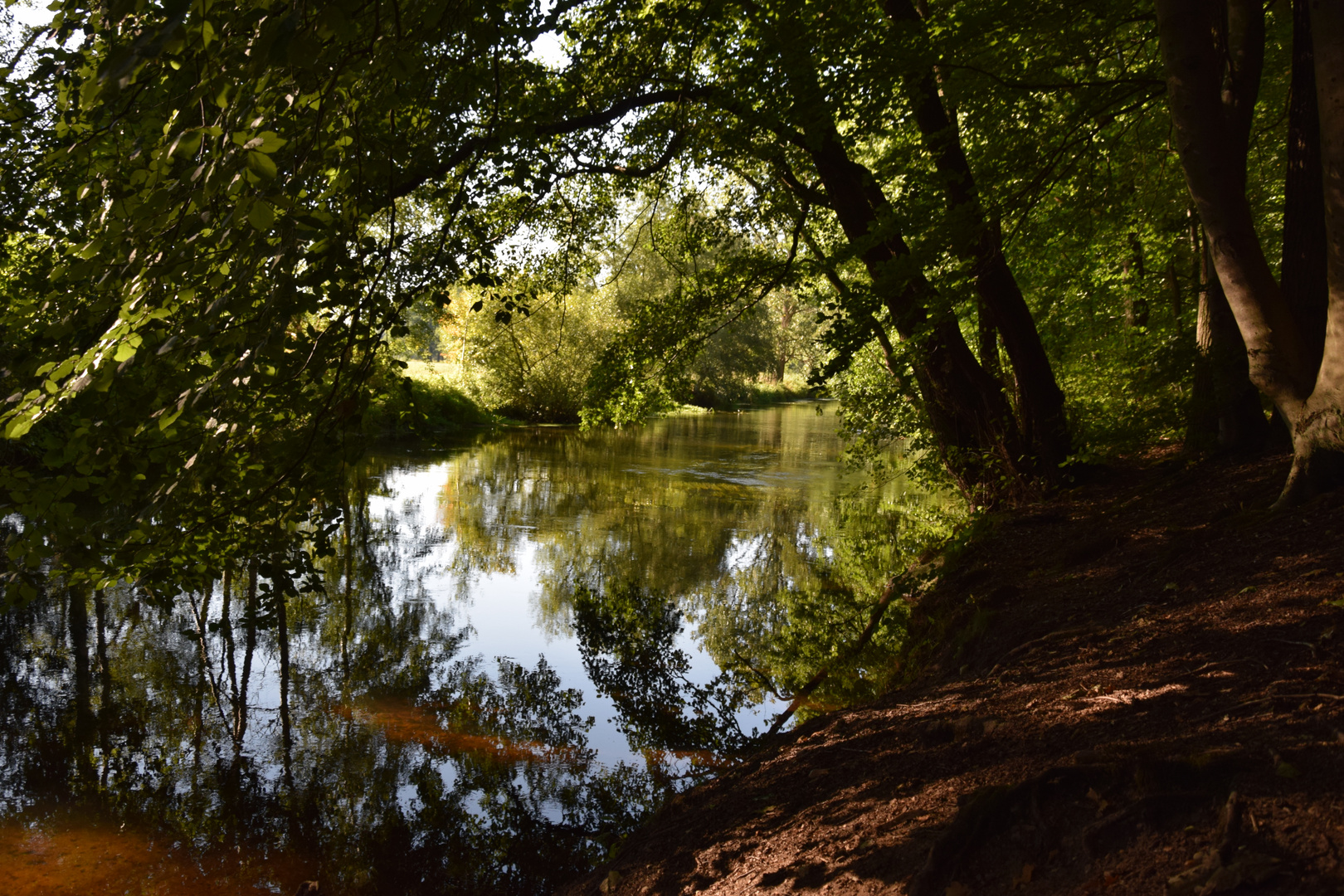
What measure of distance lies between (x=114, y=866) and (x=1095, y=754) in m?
5.39

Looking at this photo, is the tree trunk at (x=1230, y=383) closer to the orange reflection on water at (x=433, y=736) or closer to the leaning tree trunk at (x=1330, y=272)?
the leaning tree trunk at (x=1330, y=272)

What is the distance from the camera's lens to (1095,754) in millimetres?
2953

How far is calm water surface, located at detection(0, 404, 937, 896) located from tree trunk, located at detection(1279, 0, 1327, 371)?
4400 mm

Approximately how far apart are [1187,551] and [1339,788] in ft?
11.7

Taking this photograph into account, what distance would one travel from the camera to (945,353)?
927 centimetres

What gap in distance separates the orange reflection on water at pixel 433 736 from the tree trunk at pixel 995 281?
5186 millimetres

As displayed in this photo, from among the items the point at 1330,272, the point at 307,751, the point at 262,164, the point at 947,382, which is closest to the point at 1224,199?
the point at 1330,272

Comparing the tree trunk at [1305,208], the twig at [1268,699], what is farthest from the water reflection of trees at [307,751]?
the tree trunk at [1305,208]

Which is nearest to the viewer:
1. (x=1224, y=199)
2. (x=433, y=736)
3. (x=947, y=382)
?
(x=1224, y=199)

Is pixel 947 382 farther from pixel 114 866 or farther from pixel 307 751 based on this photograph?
pixel 114 866

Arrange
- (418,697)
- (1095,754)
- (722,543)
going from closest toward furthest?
(1095,754)
(418,697)
(722,543)

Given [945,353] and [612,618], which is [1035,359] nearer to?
[945,353]

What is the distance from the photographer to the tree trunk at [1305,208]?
6266mm

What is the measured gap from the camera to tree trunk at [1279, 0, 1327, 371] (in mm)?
6266
